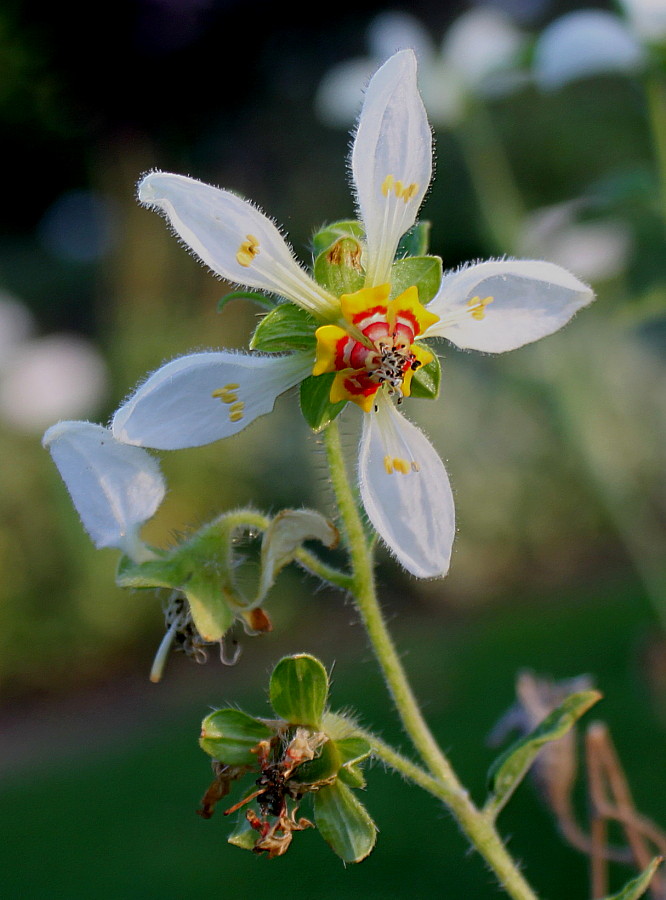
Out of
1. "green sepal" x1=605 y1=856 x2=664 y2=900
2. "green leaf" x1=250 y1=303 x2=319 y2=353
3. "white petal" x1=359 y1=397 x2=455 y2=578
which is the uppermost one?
"green leaf" x1=250 y1=303 x2=319 y2=353

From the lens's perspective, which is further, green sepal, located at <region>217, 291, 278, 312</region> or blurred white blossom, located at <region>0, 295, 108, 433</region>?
blurred white blossom, located at <region>0, 295, 108, 433</region>

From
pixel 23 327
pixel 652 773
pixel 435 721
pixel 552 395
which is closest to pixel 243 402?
pixel 552 395

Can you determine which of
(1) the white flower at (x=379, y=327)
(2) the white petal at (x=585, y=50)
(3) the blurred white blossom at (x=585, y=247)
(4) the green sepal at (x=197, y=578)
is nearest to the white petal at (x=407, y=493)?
(1) the white flower at (x=379, y=327)

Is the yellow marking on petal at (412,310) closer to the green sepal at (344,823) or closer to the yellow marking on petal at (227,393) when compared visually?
the yellow marking on petal at (227,393)

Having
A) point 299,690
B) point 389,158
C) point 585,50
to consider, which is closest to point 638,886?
point 299,690

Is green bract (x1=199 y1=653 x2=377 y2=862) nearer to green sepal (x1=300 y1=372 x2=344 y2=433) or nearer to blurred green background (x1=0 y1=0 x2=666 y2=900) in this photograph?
blurred green background (x1=0 y1=0 x2=666 y2=900)

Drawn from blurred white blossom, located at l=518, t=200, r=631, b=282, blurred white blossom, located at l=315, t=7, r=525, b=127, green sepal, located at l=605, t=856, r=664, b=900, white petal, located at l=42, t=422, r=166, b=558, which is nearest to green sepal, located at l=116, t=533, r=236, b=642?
white petal, located at l=42, t=422, r=166, b=558

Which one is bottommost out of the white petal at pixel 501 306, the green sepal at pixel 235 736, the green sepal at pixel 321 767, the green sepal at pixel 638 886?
the green sepal at pixel 638 886

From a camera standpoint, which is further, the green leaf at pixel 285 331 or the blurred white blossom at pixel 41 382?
the blurred white blossom at pixel 41 382
